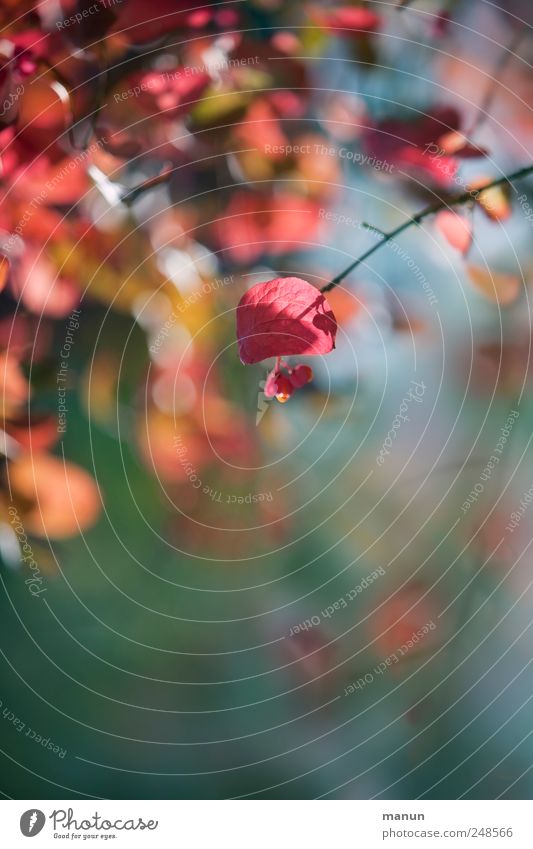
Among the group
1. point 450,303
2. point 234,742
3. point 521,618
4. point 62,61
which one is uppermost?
point 62,61

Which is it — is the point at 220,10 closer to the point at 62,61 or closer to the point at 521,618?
the point at 62,61

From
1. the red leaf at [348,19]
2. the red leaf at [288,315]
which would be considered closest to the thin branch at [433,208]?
the red leaf at [288,315]

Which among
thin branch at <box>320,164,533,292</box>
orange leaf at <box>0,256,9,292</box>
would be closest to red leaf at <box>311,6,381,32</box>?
thin branch at <box>320,164,533,292</box>

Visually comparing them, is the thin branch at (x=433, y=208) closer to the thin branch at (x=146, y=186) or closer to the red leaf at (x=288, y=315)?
the red leaf at (x=288, y=315)

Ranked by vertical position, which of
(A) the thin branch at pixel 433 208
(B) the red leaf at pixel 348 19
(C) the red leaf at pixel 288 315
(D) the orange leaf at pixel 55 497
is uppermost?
(B) the red leaf at pixel 348 19

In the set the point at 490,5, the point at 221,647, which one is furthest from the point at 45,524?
the point at 490,5

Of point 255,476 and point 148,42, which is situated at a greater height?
point 148,42

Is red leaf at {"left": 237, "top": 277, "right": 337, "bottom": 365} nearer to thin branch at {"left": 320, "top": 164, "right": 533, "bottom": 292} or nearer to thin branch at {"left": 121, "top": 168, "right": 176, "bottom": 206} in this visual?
thin branch at {"left": 320, "top": 164, "right": 533, "bottom": 292}

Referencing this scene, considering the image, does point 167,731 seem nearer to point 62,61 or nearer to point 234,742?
point 234,742
